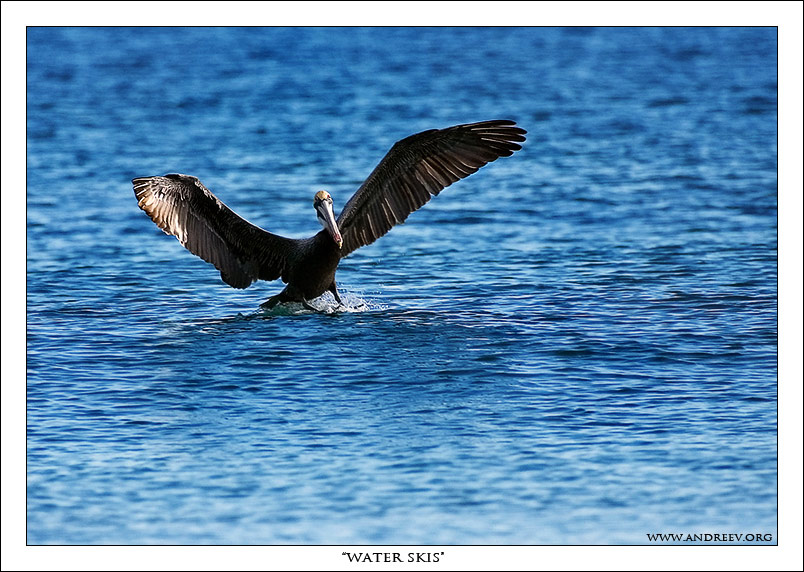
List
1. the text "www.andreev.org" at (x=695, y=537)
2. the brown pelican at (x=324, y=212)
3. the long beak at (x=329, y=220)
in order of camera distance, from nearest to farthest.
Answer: the text "www.andreev.org" at (x=695, y=537)
the long beak at (x=329, y=220)
the brown pelican at (x=324, y=212)

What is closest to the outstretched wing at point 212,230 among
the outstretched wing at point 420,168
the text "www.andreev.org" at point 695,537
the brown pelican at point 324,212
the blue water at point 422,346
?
the brown pelican at point 324,212

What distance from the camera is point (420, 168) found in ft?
39.1

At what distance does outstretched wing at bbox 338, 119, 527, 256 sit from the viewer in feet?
→ 38.3

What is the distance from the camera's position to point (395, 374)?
10156 millimetres

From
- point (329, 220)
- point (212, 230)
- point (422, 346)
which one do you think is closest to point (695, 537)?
point (422, 346)

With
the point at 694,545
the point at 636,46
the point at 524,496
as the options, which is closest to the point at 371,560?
the point at 524,496

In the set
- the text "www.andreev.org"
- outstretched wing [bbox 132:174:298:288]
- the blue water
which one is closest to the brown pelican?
outstretched wing [bbox 132:174:298:288]

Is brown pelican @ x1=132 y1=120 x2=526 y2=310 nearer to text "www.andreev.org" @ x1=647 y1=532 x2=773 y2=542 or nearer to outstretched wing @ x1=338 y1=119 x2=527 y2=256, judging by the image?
outstretched wing @ x1=338 y1=119 x2=527 y2=256

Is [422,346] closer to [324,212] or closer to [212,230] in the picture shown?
[324,212]

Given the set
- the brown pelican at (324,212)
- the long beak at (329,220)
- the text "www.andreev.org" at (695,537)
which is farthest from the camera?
the brown pelican at (324,212)

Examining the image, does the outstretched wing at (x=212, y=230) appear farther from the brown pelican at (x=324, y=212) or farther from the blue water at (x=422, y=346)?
the blue water at (x=422, y=346)

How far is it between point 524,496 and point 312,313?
15.1ft

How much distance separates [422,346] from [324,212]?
168cm

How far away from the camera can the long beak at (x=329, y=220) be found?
1152 centimetres
